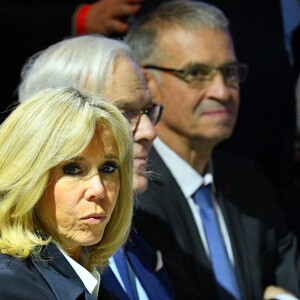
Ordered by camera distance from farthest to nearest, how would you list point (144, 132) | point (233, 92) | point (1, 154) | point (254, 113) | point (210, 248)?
point (254, 113)
point (233, 92)
point (210, 248)
point (144, 132)
point (1, 154)

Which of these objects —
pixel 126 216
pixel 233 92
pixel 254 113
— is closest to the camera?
pixel 126 216

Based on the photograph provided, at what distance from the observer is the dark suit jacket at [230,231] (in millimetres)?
3901

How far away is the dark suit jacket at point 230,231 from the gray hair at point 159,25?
0.41 meters

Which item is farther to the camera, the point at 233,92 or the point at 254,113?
the point at 254,113

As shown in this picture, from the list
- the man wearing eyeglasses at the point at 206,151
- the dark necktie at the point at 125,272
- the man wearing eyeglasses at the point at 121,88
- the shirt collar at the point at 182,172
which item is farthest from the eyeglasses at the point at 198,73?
the dark necktie at the point at 125,272

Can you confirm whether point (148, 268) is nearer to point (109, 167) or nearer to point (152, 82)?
point (109, 167)

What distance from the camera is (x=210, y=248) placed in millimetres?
4031

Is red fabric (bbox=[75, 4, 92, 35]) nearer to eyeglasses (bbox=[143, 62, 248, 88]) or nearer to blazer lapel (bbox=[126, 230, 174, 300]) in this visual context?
eyeglasses (bbox=[143, 62, 248, 88])

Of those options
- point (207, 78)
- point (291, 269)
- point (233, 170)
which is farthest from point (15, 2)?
point (291, 269)

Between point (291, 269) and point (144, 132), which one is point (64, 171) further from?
point (291, 269)

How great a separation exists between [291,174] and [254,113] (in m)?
0.35

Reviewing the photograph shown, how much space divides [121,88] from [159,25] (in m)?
0.72

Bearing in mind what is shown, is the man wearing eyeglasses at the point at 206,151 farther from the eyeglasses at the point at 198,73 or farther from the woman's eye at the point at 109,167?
the woman's eye at the point at 109,167

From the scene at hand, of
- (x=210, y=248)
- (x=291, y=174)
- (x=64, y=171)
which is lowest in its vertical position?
(x=291, y=174)
